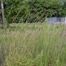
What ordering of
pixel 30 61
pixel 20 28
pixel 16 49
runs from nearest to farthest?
pixel 30 61 → pixel 16 49 → pixel 20 28

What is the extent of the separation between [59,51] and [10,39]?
2.13ft

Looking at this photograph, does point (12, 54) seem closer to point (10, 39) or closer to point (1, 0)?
point (10, 39)

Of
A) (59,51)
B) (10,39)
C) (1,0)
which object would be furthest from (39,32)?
(1,0)

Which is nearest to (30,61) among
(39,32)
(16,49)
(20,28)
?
(16,49)

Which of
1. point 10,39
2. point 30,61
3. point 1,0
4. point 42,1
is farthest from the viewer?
point 42,1

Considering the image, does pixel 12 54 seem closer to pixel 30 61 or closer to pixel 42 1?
pixel 30 61

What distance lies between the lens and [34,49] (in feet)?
9.14

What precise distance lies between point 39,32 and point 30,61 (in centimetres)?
79

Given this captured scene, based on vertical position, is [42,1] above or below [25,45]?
below

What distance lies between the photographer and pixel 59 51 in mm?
2748

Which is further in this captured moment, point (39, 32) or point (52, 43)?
point (39, 32)

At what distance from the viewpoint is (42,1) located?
60.1 ft

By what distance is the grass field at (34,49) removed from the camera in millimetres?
2588

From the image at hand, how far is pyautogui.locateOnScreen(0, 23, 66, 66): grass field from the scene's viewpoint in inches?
102
